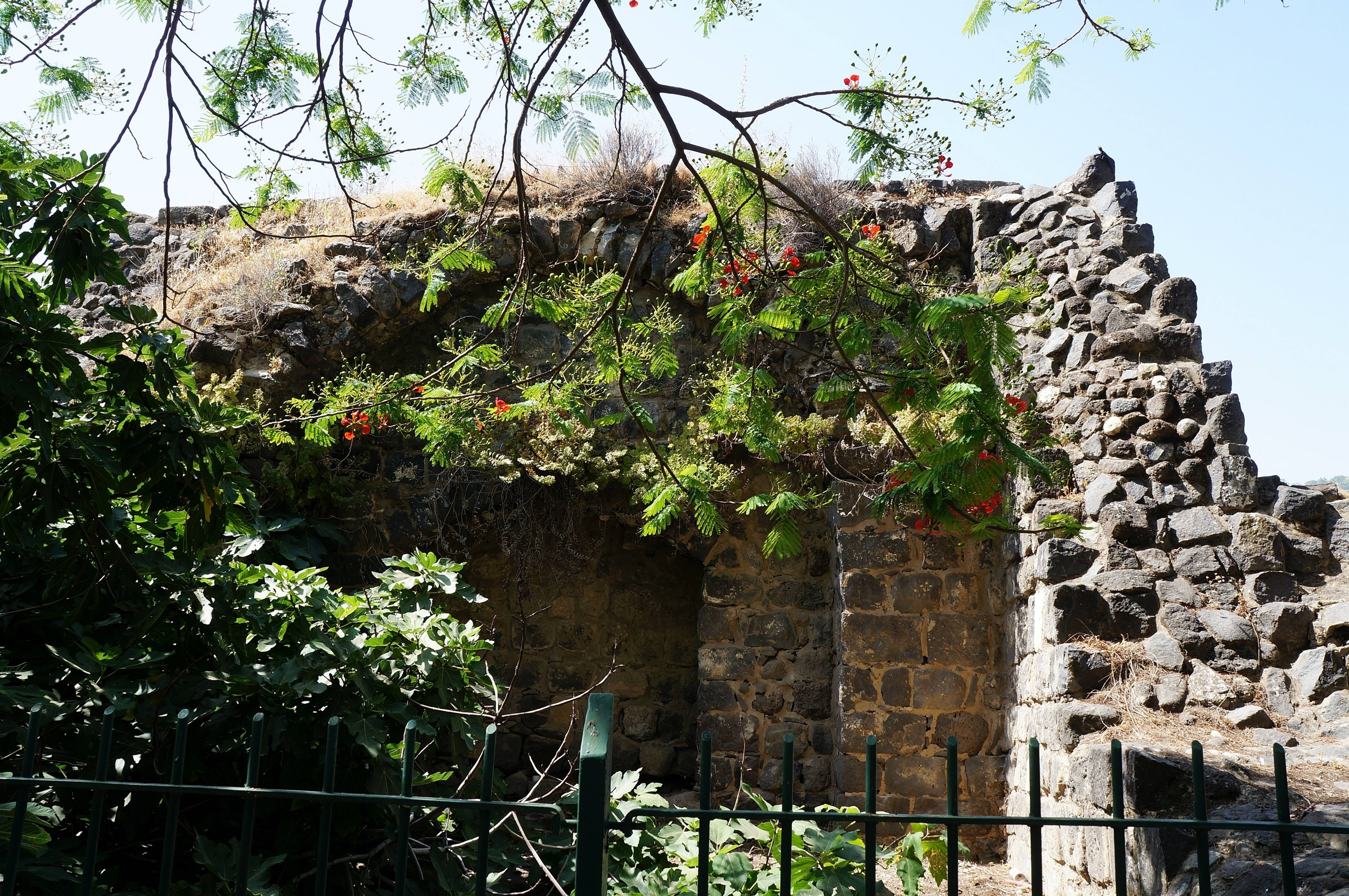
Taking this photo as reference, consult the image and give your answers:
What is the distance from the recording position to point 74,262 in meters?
2.39

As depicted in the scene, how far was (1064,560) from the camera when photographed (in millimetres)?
4457

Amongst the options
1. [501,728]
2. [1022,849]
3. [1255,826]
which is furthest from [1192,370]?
[501,728]

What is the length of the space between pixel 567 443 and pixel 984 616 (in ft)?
8.66

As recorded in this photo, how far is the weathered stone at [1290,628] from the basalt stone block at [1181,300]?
1776mm

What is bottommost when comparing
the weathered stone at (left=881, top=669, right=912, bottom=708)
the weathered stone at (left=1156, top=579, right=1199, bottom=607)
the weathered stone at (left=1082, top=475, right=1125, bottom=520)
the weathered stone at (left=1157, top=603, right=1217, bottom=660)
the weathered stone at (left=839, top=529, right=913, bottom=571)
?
the weathered stone at (left=881, top=669, right=912, bottom=708)

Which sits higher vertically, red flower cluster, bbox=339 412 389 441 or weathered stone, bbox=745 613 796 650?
→ red flower cluster, bbox=339 412 389 441

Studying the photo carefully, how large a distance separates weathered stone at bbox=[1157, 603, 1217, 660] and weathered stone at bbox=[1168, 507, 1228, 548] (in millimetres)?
374

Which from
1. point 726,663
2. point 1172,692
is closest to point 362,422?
point 726,663

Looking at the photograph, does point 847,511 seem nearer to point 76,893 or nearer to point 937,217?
point 937,217

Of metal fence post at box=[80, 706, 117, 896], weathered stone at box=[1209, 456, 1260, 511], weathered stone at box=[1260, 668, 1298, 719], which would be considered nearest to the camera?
metal fence post at box=[80, 706, 117, 896]

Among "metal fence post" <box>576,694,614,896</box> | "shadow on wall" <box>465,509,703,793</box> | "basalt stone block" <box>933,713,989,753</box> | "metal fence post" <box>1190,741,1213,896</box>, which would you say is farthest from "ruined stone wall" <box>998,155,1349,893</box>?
"shadow on wall" <box>465,509,703,793</box>

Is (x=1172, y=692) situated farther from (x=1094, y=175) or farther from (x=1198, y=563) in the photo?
(x=1094, y=175)

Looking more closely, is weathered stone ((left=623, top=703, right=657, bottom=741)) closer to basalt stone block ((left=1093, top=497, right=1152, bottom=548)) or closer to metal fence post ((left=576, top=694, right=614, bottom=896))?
basalt stone block ((left=1093, top=497, right=1152, bottom=548))

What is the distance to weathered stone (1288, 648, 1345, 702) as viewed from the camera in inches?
145
